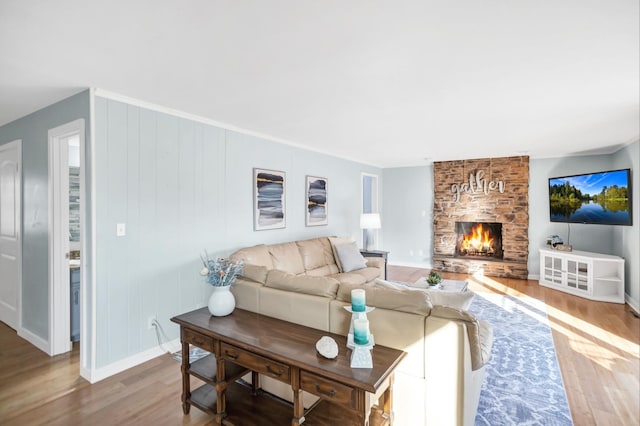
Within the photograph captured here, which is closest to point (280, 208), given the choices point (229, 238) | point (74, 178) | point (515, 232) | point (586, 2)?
point (229, 238)

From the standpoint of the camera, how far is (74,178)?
3.95m

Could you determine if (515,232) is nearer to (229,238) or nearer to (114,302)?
(229,238)

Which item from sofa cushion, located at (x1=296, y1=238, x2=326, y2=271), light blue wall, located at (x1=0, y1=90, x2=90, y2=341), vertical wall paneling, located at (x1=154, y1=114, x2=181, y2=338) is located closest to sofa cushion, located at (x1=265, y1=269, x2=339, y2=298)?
vertical wall paneling, located at (x1=154, y1=114, x2=181, y2=338)

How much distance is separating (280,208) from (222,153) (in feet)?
3.92

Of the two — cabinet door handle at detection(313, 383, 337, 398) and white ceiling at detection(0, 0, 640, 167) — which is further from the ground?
white ceiling at detection(0, 0, 640, 167)

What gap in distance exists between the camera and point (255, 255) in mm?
3615

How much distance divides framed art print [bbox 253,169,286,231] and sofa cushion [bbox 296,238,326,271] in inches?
17.4

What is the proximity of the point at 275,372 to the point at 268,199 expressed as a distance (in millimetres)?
2814

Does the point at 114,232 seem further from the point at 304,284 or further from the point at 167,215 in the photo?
the point at 304,284

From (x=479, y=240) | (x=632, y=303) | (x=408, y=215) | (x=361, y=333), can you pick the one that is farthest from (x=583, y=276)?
(x=361, y=333)

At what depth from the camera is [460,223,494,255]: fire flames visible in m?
6.59

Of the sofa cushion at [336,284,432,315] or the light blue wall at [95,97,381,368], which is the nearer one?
the sofa cushion at [336,284,432,315]

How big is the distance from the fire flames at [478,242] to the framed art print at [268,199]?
14.1ft

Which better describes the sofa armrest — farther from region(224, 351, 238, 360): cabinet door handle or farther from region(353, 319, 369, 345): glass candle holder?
region(224, 351, 238, 360): cabinet door handle
